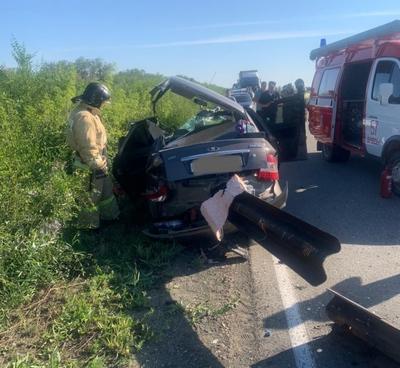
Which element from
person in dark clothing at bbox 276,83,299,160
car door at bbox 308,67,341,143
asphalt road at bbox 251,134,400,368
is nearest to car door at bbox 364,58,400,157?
asphalt road at bbox 251,134,400,368

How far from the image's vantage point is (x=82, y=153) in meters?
5.40

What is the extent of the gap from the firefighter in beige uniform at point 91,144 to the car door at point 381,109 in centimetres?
438

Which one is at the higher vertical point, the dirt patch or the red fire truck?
the red fire truck

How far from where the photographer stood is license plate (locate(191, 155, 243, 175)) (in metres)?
4.74

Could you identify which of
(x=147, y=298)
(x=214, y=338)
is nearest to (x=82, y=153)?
(x=147, y=298)

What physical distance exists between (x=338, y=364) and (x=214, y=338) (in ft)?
3.08

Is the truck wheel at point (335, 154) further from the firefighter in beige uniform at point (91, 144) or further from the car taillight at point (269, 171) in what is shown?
the firefighter in beige uniform at point (91, 144)

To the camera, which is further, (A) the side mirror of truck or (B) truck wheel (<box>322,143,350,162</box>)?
(B) truck wheel (<box>322,143,350,162</box>)

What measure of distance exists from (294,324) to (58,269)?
7.56ft

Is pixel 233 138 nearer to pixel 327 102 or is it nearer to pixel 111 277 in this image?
pixel 111 277

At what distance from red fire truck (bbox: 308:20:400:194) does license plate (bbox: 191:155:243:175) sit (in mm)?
3245

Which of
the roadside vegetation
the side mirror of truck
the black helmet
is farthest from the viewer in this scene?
the side mirror of truck

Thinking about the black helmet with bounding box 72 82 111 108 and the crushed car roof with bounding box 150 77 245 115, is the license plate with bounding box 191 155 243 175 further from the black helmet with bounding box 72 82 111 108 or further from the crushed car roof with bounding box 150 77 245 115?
the black helmet with bounding box 72 82 111 108

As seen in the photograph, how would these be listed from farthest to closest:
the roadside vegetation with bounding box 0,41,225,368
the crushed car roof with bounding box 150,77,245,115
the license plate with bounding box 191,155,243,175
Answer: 1. the crushed car roof with bounding box 150,77,245,115
2. the license plate with bounding box 191,155,243,175
3. the roadside vegetation with bounding box 0,41,225,368
